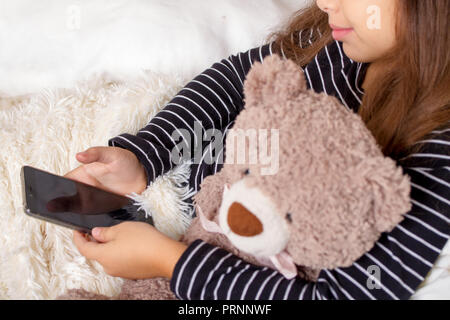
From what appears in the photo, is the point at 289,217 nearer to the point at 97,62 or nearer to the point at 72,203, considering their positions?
the point at 72,203

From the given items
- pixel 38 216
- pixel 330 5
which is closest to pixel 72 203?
pixel 38 216

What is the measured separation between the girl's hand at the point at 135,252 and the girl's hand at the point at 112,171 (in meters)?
0.09

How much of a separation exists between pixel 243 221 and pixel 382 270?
0.19 meters

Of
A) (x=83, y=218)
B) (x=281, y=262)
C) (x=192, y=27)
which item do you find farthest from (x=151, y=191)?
(x=192, y=27)

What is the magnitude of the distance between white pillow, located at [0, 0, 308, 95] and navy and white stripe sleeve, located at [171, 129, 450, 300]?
451mm

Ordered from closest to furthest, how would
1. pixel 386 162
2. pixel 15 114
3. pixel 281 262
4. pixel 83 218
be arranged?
pixel 386 162 → pixel 281 262 → pixel 83 218 → pixel 15 114

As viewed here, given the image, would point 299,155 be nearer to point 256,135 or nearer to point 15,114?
point 256,135

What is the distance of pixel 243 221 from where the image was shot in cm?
45

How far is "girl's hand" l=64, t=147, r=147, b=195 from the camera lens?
679 mm

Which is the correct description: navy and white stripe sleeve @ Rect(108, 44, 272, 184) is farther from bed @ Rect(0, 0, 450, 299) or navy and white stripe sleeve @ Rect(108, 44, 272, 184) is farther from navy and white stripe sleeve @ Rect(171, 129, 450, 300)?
navy and white stripe sleeve @ Rect(171, 129, 450, 300)

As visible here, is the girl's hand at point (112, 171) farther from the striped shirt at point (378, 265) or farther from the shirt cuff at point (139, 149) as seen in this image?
the striped shirt at point (378, 265)
